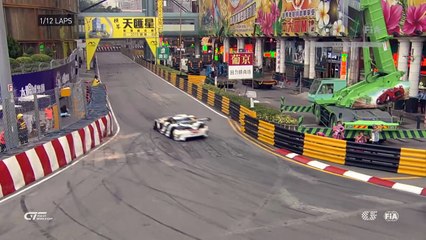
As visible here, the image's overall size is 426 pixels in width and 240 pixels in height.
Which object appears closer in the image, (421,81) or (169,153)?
(169,153)

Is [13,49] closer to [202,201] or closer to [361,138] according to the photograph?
[361,138]

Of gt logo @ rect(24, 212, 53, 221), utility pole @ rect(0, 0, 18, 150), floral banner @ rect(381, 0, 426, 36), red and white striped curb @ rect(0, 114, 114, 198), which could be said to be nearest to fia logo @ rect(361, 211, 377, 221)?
gt logo @ rect(24, 212, 53, 221)

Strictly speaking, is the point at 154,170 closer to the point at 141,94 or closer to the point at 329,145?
the point at 329,145

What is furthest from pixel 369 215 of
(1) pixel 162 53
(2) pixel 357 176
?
(1) pixel 162 53

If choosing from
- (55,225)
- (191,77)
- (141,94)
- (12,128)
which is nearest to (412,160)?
(55,225)

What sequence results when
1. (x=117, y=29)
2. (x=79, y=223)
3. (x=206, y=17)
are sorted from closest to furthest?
(x=79, y=223) → (x=117, y=29) → (x=206, y=17)

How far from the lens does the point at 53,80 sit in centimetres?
3575

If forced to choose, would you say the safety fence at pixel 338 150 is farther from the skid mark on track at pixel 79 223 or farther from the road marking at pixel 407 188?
the skid mark on track at pixel 79 223

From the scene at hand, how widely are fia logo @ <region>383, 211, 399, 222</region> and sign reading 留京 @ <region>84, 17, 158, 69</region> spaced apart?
206 ft

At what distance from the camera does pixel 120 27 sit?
2773 inches

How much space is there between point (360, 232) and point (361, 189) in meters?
3.91

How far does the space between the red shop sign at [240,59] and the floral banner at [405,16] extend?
10.5 metres

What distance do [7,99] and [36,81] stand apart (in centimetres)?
1569

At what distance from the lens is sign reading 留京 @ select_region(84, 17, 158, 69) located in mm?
68750
